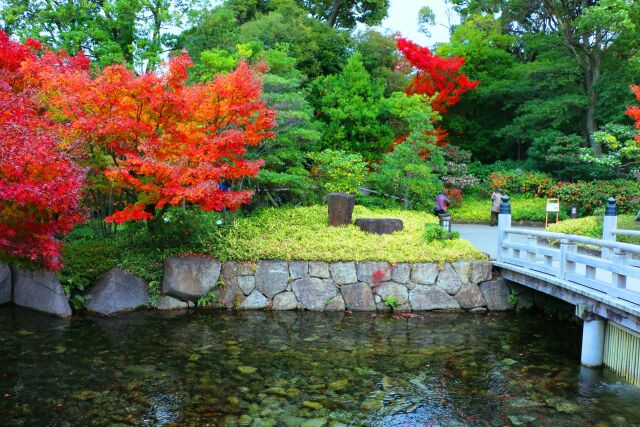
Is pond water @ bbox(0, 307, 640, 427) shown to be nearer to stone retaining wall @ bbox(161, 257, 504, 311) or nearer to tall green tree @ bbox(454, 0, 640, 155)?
stone retaining wall @ bbox(161, 257, 504, 311)

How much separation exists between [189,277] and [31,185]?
354 centimetres

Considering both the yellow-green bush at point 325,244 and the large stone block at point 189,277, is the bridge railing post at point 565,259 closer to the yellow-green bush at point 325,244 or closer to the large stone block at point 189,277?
the yellow-green bush at point 325,244

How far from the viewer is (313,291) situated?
1038 cm

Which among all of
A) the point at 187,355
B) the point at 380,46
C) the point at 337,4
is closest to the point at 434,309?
the point at 187,355

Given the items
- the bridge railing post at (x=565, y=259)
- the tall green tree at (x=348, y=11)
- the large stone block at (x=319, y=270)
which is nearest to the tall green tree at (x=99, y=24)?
the tall green tree at (x=348, y=11)

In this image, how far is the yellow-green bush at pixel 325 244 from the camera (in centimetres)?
1048

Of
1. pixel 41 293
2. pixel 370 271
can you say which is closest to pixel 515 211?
pixel 370 271

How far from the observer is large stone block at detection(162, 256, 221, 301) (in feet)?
33.1

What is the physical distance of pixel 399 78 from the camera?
22062mm

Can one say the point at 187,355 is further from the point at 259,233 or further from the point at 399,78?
the point at 399,78

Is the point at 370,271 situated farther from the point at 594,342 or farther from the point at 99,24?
the point at 99,24

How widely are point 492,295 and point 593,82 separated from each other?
14.7 meters

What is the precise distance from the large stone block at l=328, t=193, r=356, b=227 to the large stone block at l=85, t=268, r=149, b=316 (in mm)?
4582

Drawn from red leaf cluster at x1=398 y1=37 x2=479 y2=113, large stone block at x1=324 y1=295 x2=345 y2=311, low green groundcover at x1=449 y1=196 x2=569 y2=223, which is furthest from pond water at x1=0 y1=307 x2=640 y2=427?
red leaf cluster at x1=398 y1=37 x2=479 y2=113
